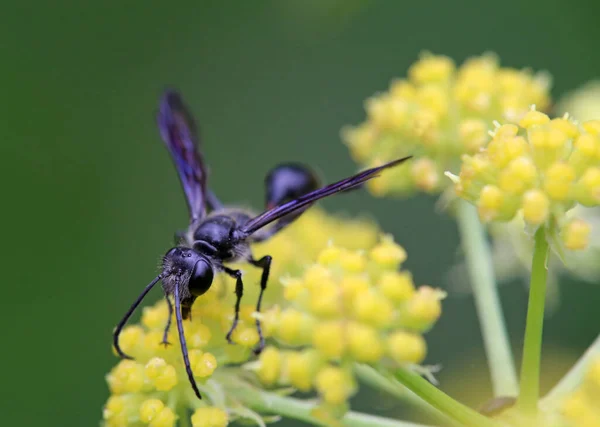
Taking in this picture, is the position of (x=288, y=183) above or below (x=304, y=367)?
above

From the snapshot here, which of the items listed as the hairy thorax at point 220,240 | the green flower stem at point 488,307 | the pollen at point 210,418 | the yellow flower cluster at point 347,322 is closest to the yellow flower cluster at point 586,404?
the yellow flower cluster at point 347,322

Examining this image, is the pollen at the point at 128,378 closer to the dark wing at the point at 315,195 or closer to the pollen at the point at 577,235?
the dark wing at the point at 315,195

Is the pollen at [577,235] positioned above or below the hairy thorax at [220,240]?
below

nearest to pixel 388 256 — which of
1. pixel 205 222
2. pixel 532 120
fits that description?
pixel 532 120

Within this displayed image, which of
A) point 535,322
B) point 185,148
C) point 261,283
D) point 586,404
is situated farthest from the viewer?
point 185,148

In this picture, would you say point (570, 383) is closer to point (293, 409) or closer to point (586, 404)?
point (586, 404)

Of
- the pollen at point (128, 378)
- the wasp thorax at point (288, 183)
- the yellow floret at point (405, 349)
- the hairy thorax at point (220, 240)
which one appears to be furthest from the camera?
→ the wasp thorax at point (288, 183)

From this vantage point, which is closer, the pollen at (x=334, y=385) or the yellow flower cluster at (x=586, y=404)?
the yellow flower cluster at (x=586, y=404)
